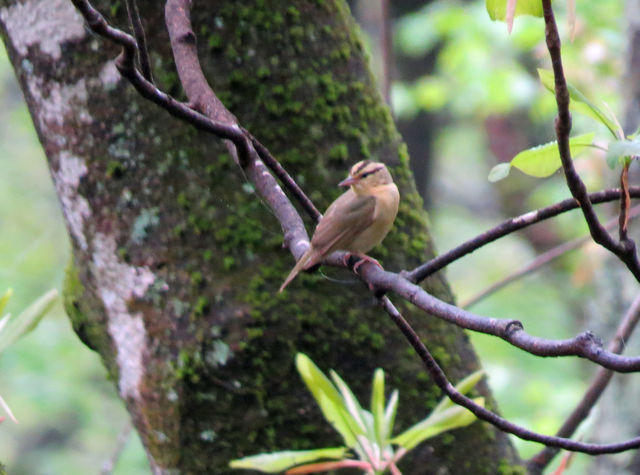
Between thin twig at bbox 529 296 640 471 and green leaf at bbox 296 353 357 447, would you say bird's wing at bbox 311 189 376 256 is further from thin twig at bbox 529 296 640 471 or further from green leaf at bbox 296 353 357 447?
thin twig at bbox 529 296 640 471

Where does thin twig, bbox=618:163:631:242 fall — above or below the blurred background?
above

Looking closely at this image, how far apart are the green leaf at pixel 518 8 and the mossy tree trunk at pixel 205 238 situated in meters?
0.78

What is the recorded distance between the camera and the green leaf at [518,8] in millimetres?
1169

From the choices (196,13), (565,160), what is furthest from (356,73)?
(565,160)

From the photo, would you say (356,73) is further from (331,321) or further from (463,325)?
(463,325)

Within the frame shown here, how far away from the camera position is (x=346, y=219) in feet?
5.98

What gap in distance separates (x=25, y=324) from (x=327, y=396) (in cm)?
72

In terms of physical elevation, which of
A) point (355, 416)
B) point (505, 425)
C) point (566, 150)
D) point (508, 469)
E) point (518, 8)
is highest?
point (518, 8)

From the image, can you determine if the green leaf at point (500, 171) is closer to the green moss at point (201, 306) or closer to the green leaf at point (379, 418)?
the green leaf at point (379, 418)

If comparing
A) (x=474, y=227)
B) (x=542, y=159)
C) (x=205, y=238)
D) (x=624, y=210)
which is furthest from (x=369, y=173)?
(x=474, y=227)

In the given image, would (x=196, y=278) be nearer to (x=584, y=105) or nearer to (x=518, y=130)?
(x=584, y=105)

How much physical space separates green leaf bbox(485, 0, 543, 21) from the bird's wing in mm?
630

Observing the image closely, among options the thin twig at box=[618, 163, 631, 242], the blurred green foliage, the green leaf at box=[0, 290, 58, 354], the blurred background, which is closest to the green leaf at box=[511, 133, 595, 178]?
the thin twig at box=[618, 163, 631, 242]

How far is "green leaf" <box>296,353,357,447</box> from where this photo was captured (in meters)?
1.62
